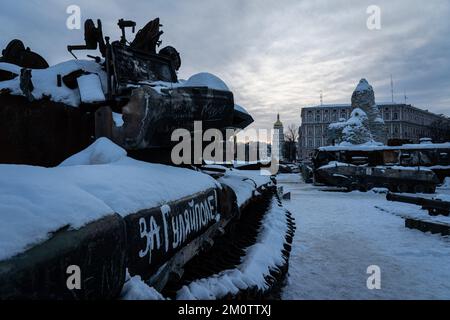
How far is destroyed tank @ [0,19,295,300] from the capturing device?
101 cm

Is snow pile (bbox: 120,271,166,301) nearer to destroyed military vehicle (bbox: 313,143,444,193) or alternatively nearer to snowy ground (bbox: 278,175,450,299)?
snowy ground (bbox: 278,175,450,299)

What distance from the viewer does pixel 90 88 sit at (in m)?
3.45

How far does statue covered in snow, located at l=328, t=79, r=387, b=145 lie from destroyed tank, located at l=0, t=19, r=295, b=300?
119 ft

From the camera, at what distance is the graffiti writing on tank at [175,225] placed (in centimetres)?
161

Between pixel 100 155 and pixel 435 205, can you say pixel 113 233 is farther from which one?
pixel 435 205

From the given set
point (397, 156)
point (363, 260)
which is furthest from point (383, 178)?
point (363, 260)

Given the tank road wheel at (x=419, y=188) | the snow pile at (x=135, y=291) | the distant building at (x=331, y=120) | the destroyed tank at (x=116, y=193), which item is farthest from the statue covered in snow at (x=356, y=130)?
the distant building at (x=331, y=120)

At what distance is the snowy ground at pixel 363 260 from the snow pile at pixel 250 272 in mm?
504

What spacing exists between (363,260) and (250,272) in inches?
128

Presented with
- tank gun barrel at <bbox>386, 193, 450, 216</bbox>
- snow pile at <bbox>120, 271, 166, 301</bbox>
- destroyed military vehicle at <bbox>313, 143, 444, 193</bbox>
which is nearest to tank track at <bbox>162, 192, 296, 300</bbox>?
snow pile at <bbox>120, 271, 166, 301</bbox>

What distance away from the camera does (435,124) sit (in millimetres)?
67625

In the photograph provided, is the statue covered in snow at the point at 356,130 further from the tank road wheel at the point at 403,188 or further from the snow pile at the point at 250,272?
the snow pile at the point at 250,272

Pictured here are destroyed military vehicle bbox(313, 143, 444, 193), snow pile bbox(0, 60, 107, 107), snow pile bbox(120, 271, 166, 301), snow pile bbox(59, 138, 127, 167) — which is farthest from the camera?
destroyed military vehicle bbox(313, 143, 444, 193)
